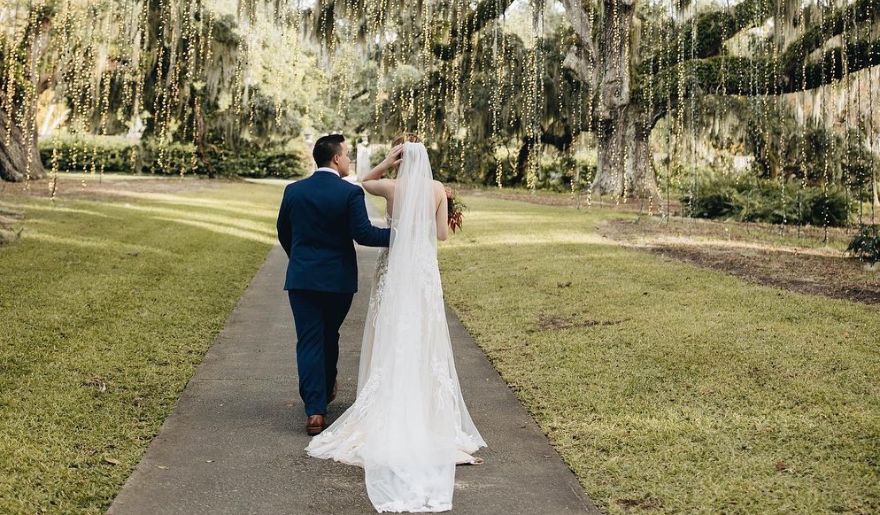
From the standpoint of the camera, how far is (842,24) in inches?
730

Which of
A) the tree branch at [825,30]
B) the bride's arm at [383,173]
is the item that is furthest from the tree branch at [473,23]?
the bride's arm at [383,173]

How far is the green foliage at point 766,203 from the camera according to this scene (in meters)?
18.8

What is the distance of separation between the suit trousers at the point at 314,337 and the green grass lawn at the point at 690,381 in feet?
4.50

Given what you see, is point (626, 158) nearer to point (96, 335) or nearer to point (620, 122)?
point (620, 122)

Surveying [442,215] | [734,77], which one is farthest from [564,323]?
[734,77]

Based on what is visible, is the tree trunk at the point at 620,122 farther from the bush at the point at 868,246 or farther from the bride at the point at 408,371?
the bride at the point at 408,371

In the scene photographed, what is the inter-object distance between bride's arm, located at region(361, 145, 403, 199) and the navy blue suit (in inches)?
5.5

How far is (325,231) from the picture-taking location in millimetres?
5133

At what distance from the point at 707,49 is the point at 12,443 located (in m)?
23.5

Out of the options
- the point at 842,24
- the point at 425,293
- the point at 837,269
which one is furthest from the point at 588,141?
the point at 425,293

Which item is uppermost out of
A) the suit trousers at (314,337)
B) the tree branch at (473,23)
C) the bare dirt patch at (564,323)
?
the tree branch at (473,23)

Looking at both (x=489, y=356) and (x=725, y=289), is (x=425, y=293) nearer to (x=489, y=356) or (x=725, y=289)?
(x=489, y=356)

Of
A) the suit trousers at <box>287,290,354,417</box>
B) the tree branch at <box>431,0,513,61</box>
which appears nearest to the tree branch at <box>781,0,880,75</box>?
the tree branch at <box>431,0,513,61</box>

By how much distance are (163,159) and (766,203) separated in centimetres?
2565
